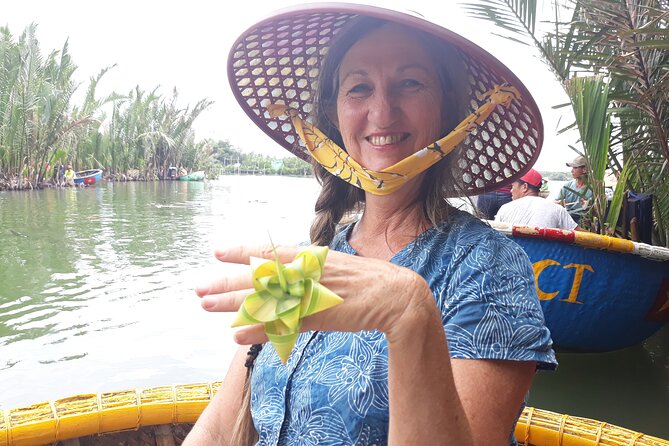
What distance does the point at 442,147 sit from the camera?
3.44 feet

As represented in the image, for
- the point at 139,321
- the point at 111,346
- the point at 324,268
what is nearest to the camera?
the point at 324,268

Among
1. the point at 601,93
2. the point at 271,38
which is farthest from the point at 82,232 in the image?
the point at 271,38

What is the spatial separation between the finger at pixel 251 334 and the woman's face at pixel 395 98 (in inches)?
21.7

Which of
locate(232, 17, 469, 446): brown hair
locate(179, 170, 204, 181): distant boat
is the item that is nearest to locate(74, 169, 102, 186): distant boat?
locate(179, 170, 204, 181): distant boat

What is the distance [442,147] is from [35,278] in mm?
5974

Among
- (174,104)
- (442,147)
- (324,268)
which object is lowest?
(324,268)

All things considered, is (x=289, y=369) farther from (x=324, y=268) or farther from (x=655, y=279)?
(x=655, y=279)

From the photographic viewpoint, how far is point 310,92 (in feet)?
4.73

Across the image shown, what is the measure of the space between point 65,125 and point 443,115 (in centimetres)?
2037

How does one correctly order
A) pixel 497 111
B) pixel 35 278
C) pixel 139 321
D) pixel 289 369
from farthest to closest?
1. pixel 35 278
2. pixel 139 321
3. pixel 497 111
4. pixel 289 369

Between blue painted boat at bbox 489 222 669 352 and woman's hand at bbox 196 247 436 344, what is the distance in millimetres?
2724

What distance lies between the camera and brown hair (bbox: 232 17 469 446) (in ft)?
3.66

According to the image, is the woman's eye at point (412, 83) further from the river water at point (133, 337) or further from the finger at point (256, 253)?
the finger at point (256, 253)

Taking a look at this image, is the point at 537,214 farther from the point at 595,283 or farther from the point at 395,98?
the point at 395,98
